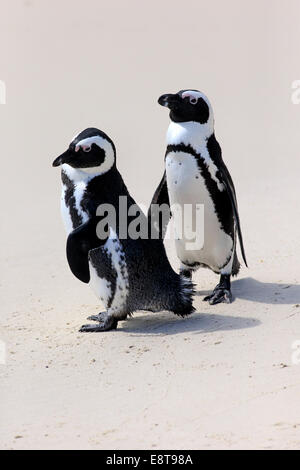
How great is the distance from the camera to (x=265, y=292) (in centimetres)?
536

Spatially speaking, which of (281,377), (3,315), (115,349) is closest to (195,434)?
(281,377)

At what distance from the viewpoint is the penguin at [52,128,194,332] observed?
476 centimetres

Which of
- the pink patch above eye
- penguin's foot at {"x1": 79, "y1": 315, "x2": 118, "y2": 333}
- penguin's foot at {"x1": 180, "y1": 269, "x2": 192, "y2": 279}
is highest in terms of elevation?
the pink patch above eye

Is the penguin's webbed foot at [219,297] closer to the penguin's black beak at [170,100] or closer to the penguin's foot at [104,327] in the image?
the penguin's foot at [104,327]

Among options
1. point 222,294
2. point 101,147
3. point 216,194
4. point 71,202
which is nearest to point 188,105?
point 216,194

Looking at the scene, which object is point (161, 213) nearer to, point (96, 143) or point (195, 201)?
point (195, 201)

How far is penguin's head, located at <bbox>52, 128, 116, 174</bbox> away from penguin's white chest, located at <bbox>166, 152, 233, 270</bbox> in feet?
1.78

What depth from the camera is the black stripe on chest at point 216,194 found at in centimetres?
523

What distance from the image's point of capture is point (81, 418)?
3.88 m

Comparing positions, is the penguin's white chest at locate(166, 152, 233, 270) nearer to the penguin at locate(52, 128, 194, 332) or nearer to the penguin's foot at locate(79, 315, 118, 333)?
the penguin at locate(52, 128, 194, 332)

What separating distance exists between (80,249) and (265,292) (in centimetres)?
122

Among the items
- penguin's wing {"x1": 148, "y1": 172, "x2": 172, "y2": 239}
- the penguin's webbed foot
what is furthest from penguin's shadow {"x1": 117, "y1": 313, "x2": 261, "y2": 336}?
penguin's wing {"x1": 148, "y1": 172, "x2": 172, "y2": 239}

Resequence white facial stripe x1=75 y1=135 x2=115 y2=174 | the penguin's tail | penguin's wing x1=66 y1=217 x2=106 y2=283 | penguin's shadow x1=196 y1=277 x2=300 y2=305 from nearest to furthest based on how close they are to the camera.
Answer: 1. penguin's wing x1=66 y1=217 x2=106 y2=283
2. white facial stripe x1=75 y1=135 x2=115 y2=174
3. the penguin's tail
4. penguin's shadow x1=196 y1=277 x2=300 y2=305
